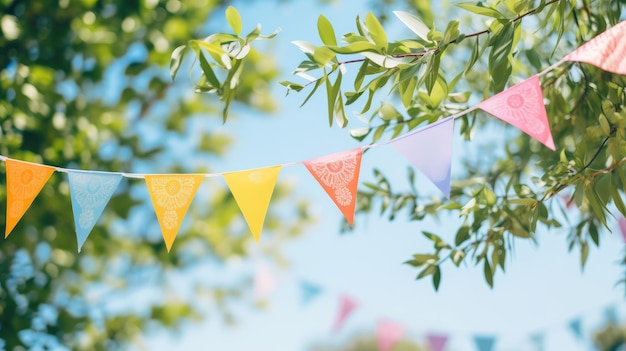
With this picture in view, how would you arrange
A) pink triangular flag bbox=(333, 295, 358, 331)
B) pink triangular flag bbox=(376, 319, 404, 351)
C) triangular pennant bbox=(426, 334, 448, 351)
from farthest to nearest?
pink triangular flag bbox=(333, 295, 358, 331) → pink triangular flag bbox=(376, 319, 404, 351) → triangular pennant bbox=(426, 334, 448, 351)

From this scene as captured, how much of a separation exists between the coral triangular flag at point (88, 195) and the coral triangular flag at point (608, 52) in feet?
3.50

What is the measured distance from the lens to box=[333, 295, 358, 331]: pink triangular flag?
3699mm

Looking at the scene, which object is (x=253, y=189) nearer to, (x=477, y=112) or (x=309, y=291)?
(x=477, y=112)

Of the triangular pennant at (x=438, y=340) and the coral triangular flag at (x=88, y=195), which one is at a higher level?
the coral triangular flag at (x=88, y=195)

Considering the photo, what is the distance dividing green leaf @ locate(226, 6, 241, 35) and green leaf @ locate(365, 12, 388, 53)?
0.23m

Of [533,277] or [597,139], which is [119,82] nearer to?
[597,139]

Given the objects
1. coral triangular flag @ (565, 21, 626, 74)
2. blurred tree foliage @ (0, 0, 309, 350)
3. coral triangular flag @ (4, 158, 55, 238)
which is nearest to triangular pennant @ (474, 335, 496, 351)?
blurred tree foliage @ (0, 0, 309, 350)

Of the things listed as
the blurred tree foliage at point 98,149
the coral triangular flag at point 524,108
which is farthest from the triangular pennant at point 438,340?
the coral triangular flag at point 524,108

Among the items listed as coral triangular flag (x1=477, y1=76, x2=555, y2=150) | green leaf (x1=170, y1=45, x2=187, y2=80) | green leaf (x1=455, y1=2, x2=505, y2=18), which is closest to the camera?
green leaf (x1=455, y1=2, x2=505, y2=18)

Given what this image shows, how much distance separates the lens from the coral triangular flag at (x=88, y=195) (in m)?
1.66

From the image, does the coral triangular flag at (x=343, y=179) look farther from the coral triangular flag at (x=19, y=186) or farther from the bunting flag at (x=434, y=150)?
the coral triangular flag at (x=19, y=186)

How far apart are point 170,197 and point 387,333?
6.80ft

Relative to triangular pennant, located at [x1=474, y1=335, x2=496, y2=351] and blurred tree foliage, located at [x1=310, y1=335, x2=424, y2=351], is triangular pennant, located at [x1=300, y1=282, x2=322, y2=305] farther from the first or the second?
blurred tree foliage, located at [x1=310, y1=335, x2=424, y2=351]

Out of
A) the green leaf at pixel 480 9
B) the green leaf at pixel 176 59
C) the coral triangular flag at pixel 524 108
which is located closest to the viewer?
the green leaf at pixel 480 9
